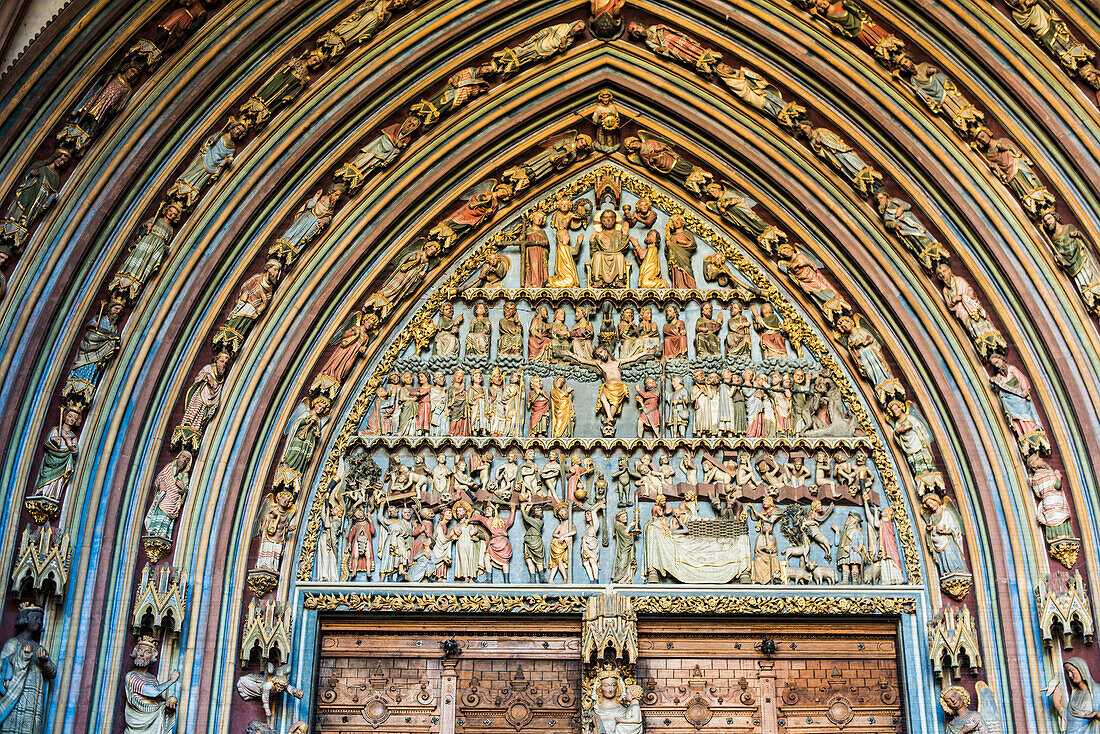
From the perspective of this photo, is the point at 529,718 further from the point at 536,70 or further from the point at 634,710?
the point at 536,70

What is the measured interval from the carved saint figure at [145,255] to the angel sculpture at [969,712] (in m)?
7.23

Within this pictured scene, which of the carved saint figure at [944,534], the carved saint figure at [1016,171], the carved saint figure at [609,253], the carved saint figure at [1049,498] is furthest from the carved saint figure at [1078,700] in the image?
the carved saint figure at [609,253]

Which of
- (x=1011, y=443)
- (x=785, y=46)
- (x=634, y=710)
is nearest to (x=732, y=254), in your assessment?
(x=785, y=46)

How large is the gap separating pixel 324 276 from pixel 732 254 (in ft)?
12.3

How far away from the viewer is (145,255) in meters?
11.3

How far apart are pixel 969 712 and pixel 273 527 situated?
5.80m

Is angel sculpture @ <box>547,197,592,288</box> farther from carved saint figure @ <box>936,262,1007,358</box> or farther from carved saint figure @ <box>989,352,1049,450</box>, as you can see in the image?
carved saint figure @ <box>989,352,1049,450</box>

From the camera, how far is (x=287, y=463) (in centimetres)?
1167

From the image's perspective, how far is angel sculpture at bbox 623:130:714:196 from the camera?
1288 cm

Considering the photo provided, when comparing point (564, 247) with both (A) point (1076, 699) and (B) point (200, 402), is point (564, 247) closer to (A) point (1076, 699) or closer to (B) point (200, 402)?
(B) point (200, 402)

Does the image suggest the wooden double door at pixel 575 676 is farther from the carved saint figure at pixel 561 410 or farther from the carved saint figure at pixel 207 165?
the carved saint figure at pixel 207 165

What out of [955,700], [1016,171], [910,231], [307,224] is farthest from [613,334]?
[955,700]

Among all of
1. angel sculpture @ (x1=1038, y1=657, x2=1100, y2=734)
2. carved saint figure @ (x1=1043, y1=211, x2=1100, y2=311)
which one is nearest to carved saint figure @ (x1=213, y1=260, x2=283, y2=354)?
carved saint figure @ (x1=1043, y1=211, x2=1100, y2=311)

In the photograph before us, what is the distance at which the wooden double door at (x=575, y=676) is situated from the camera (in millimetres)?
11234
